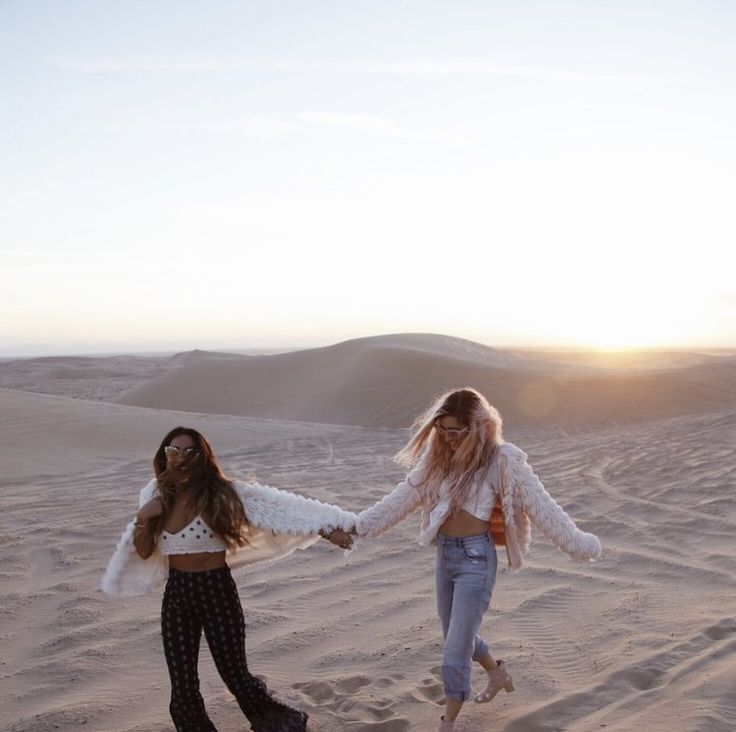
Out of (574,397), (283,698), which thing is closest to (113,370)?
(574,397)

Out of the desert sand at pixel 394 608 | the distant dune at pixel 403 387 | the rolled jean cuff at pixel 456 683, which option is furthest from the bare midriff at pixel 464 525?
the distant dune at pixel 403 387

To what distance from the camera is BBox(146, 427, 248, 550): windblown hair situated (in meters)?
3.98

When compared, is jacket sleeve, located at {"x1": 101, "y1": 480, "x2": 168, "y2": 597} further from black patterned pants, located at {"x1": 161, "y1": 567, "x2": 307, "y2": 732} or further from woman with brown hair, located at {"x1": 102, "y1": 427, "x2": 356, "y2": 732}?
black patterned pants, located at {"x1": 161, "y1": 567, "x2": 307, "y2": 732}

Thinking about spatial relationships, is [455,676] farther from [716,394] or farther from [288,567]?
[716,394]

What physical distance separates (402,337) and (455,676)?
39.6m

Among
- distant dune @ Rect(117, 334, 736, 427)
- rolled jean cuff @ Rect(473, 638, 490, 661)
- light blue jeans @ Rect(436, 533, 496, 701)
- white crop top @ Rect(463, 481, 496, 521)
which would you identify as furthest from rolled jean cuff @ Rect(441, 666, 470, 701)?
distant dune @ Rect(117, 334, 736, 427)

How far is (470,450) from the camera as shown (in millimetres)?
4215

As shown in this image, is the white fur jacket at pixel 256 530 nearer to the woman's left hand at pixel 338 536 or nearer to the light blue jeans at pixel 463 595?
the woman's left hand at pixel 338 536

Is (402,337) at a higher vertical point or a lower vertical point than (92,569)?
higher

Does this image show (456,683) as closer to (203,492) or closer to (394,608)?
(203,492)

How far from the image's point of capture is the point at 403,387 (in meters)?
27.4

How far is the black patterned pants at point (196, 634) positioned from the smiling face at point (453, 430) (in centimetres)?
126

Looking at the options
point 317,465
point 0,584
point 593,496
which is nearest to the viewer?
point 0,584

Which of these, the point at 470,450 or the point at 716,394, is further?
the point at 716,394
